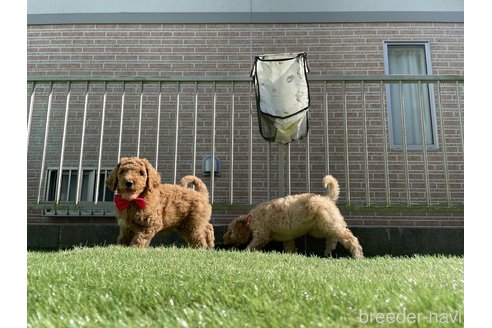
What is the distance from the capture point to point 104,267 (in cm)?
179

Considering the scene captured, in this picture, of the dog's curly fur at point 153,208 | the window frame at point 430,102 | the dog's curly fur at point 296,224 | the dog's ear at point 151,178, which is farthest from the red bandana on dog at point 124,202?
the window frame at point 430,102

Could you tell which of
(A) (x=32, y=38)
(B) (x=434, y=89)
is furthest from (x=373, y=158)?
(A) (x=32, y=38)

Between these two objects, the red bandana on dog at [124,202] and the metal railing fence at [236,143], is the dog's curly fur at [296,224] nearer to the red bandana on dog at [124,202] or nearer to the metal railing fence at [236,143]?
the red bandana on dog at [124,202]

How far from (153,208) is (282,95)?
1463 millimetres

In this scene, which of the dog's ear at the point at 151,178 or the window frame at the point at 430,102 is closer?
the dog's ear at the point at 151,178

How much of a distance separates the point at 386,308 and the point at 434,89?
4014 mm

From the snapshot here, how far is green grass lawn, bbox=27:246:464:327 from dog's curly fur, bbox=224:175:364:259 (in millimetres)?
1378

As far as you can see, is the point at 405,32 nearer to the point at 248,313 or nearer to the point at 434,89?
the point at 434,89

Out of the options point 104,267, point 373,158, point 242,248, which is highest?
point 373,158

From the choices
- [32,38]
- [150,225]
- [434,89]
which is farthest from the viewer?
[32,38]

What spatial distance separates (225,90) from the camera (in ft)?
16.3

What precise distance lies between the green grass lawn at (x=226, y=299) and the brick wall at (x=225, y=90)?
306 centimetres

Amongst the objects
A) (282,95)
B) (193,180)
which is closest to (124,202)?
(193,180)

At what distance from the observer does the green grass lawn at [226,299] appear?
1023mm
